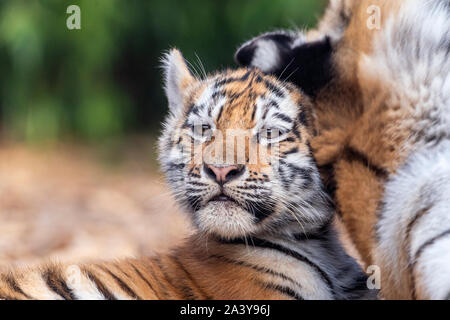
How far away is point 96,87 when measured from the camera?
677 cm

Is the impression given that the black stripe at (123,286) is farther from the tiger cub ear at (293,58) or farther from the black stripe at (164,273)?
the tiger cub ear at (293,58)

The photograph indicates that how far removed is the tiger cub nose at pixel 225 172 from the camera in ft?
7.94

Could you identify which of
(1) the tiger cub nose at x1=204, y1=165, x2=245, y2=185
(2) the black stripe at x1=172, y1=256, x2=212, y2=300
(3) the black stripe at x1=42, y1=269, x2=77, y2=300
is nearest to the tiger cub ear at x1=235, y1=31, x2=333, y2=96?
(1) the tiger cub nose at x1=204, y1=165, x2=245, y2=185

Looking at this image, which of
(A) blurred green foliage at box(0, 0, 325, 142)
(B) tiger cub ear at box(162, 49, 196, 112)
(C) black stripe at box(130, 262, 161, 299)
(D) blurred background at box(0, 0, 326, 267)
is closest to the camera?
(C) black stripe at box(130, 262, 161, 299)

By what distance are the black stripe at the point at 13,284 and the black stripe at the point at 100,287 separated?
236 millimetres

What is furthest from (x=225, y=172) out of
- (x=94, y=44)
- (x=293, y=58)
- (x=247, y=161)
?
(x=94, y=44)

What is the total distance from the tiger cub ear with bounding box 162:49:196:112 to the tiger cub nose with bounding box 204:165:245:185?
0.76 metres

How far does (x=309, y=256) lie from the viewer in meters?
2.71

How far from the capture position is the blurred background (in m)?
6.16

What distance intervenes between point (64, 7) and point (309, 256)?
4.41 m

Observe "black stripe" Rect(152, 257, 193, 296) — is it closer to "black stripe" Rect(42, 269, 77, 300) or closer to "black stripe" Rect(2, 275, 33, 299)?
"black stripe" Rect(42, 269, 77, 300)

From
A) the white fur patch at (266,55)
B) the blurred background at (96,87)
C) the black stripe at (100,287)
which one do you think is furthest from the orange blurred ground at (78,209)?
the white fur patch at (266,55)
